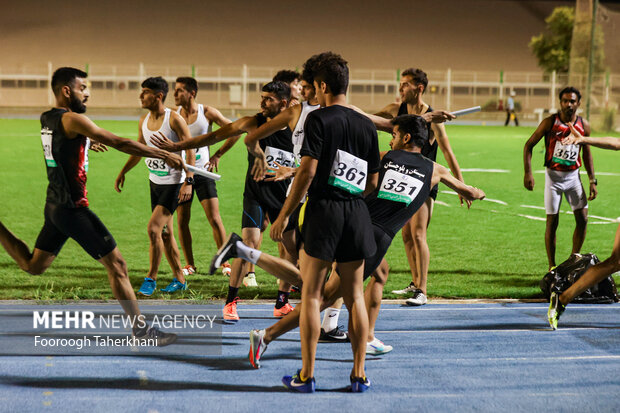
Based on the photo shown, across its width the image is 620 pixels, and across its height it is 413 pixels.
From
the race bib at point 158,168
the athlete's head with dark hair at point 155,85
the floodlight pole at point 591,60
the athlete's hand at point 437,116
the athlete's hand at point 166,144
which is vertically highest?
the floodlight pole at point 591,60

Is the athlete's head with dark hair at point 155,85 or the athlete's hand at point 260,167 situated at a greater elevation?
the athlete's head with dark hair at point 155,85

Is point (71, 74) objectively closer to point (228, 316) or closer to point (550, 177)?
point (228, 316)

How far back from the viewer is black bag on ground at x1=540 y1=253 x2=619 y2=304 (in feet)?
23.4

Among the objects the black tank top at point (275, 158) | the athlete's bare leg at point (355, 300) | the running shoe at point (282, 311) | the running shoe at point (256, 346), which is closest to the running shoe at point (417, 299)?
the running shoe at point (282, 311)

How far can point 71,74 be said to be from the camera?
5.21 metres

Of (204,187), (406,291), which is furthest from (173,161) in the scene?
(406,291)

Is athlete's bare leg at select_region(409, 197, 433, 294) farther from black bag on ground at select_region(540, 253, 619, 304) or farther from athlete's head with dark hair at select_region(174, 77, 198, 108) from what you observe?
athlete's head with dark hair at select_region(174, 77, 198, 108)

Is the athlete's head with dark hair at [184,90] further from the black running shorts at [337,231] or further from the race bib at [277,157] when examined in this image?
the black running shorts at [337,231]

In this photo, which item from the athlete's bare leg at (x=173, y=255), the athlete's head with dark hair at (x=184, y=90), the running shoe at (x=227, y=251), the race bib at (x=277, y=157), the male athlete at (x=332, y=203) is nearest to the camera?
the male athlete at (x=332, y=203)

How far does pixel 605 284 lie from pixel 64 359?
5.06 meters

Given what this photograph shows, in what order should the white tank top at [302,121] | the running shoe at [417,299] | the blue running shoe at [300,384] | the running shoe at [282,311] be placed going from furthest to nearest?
the running shoe at [417,299], the running shoe at [282,311], the white tank top at [302,121], the blue running shoe at [300,384]

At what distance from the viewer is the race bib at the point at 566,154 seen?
8.22 m

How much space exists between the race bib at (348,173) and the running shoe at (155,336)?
77.6 inches

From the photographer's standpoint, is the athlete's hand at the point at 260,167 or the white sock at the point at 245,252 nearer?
the white sock at the point at 245,252
